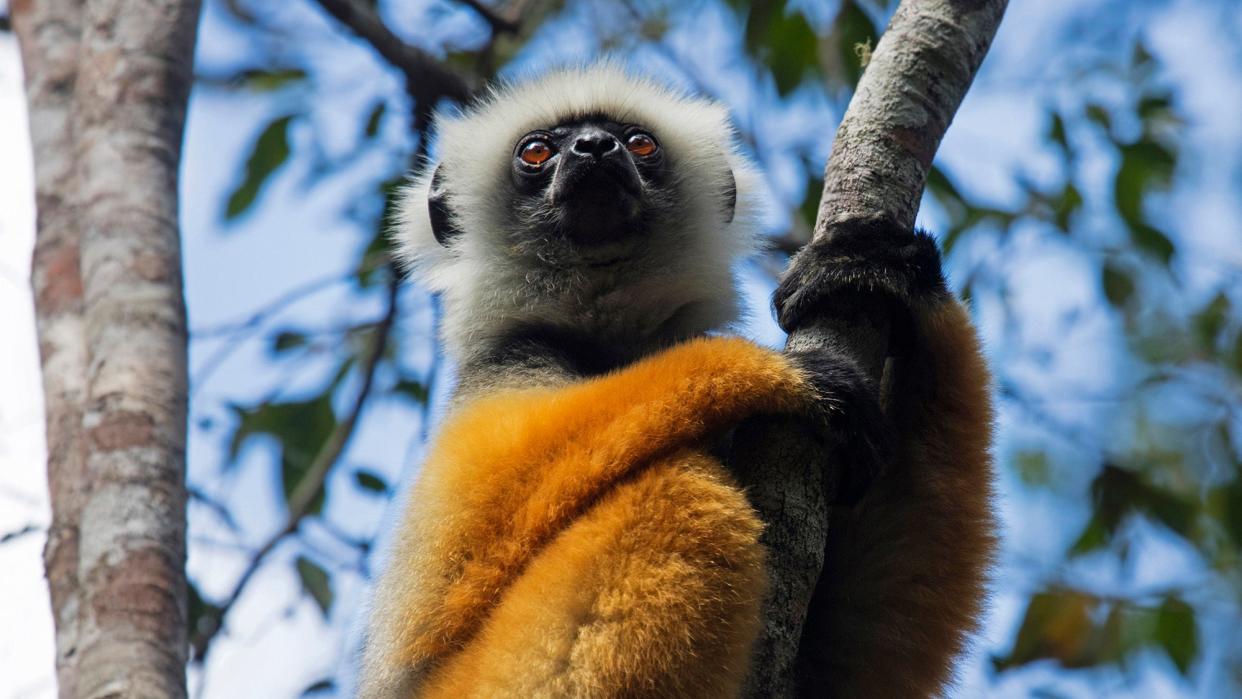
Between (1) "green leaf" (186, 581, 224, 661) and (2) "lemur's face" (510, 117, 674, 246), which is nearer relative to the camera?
(2) "lemur's face" (510, 117, 674, 246)

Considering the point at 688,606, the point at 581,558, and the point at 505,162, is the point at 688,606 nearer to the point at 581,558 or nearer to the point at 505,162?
the point at 581,558

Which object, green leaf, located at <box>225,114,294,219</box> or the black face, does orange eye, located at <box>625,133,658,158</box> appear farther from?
green leaf, located at <box>225,114,294,219</box>

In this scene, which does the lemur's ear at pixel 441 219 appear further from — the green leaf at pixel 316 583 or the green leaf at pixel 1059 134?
the green leaf at pixel 1059 134

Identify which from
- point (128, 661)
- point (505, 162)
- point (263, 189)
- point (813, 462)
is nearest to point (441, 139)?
point (505, 162)

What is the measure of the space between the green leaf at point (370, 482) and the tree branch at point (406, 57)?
241cm

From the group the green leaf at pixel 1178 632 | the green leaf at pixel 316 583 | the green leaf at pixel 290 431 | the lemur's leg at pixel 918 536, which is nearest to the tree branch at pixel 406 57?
the green leaf at pixel 290 431

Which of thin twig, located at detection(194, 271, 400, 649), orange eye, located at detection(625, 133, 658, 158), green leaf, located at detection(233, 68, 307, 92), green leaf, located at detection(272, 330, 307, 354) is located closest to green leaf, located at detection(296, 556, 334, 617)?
thin twig, located at detection(194, 271, 400, 649)

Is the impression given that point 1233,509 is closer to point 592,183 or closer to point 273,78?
point 592,183

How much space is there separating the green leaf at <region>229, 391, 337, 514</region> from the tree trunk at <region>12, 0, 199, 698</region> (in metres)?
2.30

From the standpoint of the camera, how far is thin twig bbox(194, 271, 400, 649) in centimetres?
719

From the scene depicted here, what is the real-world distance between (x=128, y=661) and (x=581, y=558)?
1.92 meters

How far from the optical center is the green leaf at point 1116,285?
7730 mm

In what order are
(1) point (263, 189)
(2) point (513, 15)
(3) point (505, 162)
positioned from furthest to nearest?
(2) point (513, 15) → (1) point (263, 189) → (3) point (505, 162)

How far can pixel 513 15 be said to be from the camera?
8750mm
